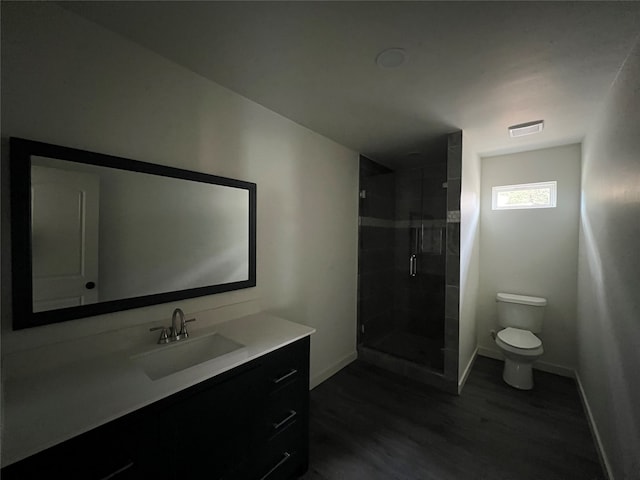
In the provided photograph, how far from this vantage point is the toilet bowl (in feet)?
8.02

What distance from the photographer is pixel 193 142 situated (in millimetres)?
1628

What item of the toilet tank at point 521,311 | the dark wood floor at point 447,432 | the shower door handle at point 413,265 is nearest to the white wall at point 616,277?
the dark wood floor at point 447,432

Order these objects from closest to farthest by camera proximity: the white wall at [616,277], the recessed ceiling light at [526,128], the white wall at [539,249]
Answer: the white wall at [616,277]
the recessed ceiling light at [526,128]
the white wall at [539,249]

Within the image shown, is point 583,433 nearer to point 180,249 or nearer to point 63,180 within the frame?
point 180,249

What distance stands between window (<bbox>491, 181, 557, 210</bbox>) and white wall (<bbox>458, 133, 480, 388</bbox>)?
0.88ft

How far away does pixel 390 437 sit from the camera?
1.92m

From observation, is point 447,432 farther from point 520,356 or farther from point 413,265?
point 413,265

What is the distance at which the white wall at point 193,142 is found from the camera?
1.10 m

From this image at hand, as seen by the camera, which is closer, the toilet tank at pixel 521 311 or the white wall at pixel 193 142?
A: the white wall at pixel 193 142

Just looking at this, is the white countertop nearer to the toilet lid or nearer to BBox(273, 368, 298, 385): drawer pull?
BBox(273, 368, 298, 385): drawer pull

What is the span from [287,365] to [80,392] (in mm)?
908

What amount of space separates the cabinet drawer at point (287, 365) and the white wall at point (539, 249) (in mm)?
2686

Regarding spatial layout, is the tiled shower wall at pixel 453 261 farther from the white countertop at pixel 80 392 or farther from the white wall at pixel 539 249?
the white countertop at pixel 80 392

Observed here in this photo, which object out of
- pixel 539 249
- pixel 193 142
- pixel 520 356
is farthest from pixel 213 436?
pixel 539 249
